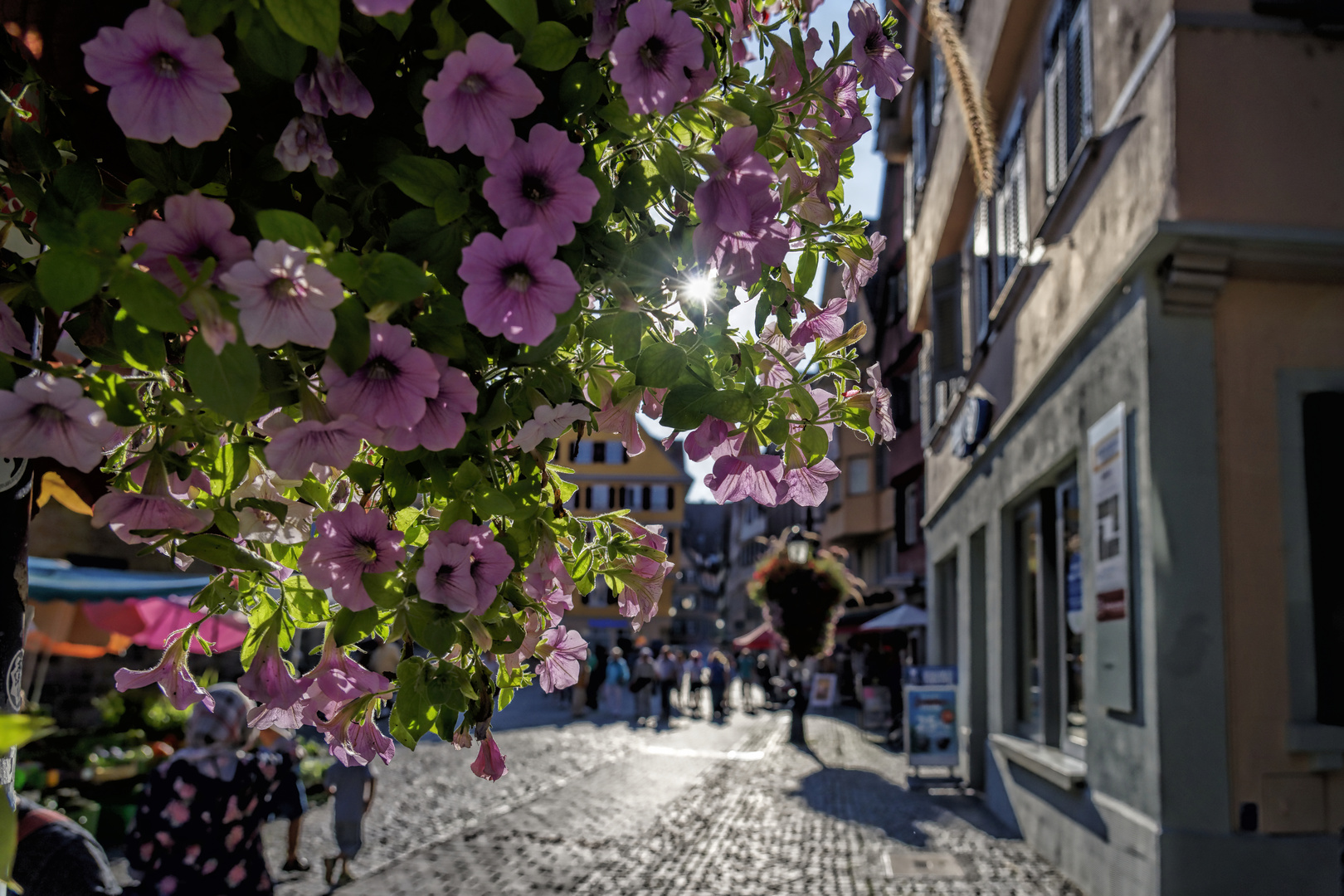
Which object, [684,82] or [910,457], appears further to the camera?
[910,457]

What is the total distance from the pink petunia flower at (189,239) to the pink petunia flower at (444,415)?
211 millimetres

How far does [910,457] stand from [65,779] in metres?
27.1

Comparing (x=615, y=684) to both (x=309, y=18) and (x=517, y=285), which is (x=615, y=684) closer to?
(x=517, y=285)

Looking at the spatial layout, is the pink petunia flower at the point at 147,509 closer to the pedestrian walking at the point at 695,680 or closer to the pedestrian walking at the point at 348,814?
the pedestrian walking at the point at 348,814

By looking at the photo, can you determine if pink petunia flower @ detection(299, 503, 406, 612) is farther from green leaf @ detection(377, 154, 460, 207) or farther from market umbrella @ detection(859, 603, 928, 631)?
market umbrella @ detection(859, 603, 928, 631)

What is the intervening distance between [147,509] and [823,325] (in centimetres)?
88

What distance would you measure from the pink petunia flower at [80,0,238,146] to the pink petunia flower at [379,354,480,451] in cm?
30

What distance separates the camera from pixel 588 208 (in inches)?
44.1

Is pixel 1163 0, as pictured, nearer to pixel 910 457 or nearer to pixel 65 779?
pixel 65 779

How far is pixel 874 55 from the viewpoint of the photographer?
1543 millimetres

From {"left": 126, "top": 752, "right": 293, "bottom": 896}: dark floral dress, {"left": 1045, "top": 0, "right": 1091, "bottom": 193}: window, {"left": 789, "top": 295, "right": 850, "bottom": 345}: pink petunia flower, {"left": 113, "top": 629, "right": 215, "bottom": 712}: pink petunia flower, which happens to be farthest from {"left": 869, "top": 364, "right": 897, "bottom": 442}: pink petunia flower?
{"left": 1045, "top": 0, "right": 1091, "bottom": 193}: window

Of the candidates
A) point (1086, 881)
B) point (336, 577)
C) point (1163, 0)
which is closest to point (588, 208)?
point (336, 577)

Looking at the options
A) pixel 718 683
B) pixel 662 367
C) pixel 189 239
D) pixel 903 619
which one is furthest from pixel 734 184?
pixel 718 683

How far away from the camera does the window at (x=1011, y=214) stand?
1152cm
